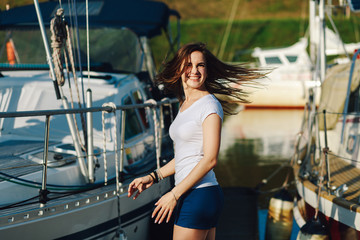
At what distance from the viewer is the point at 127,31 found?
22.2 feet

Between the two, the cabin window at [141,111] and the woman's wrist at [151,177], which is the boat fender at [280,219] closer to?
the cabin window at [141,111]

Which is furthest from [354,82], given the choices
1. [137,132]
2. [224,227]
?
[137,132]

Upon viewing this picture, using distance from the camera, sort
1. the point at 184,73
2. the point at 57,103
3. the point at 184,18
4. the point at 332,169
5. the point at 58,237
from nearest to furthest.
A: the point at 184,73 < the point at 58,237 < the point at 57,103 < the point at 332,169 < the point at 184,18

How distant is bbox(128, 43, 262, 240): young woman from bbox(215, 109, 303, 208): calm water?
519 centimetres

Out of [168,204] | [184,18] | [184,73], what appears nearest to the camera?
[168,204]

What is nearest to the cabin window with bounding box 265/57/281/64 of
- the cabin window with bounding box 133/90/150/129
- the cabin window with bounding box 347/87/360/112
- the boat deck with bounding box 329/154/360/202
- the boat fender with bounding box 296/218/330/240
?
the cabin window with bounding box 347/87/360/112

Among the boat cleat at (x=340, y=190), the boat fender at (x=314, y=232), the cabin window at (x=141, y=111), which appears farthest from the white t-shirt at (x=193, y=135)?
the cabin window at (x=141, y=111)

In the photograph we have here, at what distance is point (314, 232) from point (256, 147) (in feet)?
25.0

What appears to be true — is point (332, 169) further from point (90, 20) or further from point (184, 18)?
point (184, 18)

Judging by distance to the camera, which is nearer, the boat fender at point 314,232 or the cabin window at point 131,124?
the boat fender at point 314,232

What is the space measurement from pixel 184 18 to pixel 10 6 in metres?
30.1

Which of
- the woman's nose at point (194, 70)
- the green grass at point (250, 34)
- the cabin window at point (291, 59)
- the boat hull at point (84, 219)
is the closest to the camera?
the woman's nose at point (194, 70)

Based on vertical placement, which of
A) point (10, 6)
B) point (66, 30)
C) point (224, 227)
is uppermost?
point (10, 6)

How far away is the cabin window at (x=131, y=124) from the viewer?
536 centimetres
